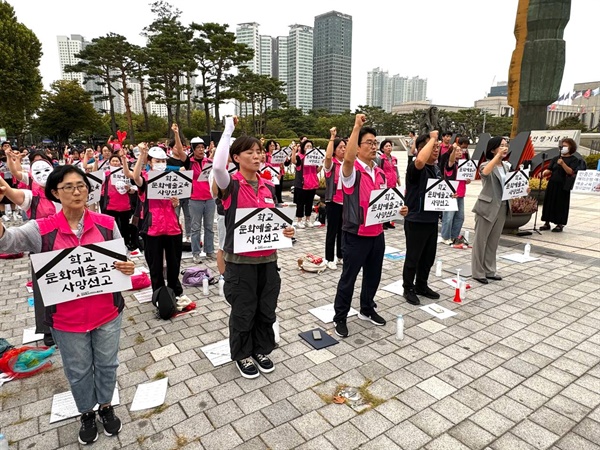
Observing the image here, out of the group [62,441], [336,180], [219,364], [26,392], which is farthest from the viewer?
[336,180]

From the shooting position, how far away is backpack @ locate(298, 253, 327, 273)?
664cm

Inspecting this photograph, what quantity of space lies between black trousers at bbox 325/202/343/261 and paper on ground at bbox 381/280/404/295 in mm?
1294

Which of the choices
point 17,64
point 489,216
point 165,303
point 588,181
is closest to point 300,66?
point 17,64

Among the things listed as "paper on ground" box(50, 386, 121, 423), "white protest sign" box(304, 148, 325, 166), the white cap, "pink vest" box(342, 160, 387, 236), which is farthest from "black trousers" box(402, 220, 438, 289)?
"white protest sign" box(304, 148, 325, 166)

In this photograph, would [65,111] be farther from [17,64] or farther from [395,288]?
[395,288]

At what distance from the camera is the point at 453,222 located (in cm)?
839

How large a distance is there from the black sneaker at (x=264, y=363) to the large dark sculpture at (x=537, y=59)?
711 inches

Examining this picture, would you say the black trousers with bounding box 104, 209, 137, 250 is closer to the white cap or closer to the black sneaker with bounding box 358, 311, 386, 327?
the white cap

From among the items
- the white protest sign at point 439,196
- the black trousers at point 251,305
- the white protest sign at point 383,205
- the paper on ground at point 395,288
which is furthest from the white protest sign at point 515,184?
the black trousers at point 251,305

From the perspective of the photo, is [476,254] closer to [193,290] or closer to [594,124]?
[193,290]

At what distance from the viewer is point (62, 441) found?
2879mm

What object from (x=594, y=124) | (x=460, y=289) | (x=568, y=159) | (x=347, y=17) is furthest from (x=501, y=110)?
(x=460, y=289)

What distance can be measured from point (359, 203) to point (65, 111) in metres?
53.5

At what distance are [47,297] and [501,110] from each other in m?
112
